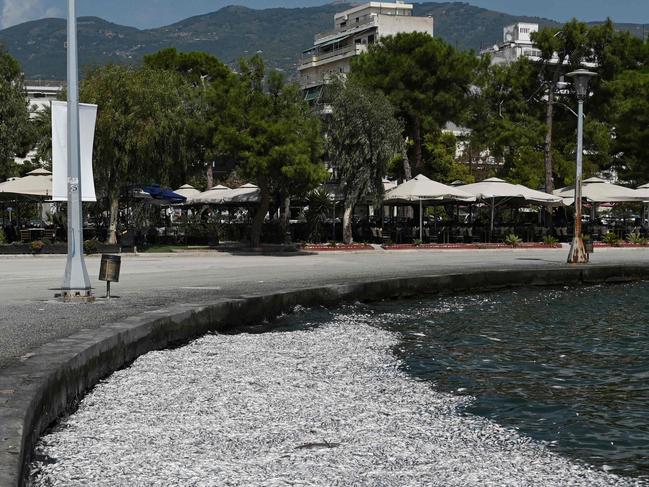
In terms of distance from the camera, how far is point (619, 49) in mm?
46281

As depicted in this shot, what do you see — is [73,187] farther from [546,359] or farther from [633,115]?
[633,115]

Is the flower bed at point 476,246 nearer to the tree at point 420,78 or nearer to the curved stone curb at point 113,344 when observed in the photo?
the tree at point 420,78

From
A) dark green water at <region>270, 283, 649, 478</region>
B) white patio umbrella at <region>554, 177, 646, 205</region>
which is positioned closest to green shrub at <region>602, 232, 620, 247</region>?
white patio umbrella at <region>554, 177, 646, 205</region>

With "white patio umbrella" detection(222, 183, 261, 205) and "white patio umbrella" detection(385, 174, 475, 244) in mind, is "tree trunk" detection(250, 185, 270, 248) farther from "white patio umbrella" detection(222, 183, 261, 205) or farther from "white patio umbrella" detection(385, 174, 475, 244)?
"white patio umbrella" detection(385, 174, 475, 244)

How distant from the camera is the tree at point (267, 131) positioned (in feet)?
103

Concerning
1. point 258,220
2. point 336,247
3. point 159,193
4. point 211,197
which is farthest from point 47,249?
point 336,247

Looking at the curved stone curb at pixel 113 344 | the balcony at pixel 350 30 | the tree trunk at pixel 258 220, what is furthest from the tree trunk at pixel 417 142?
the balcony at pixel 350 30

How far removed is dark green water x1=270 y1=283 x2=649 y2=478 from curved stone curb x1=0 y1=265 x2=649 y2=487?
0.46 m

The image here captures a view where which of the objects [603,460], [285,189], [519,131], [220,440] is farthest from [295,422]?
[519,131]

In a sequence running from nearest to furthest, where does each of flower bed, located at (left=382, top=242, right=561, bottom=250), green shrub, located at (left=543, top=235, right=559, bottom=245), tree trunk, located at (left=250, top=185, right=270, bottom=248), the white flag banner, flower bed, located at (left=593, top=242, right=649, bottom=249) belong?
the white flag banner, tree trunk, located at (left=250, top=185, right=270, bottom=248), flower bed, located at (left=382, top=242, right=561, bottom=250), green shrub, located at (left=543, top=235, right=559, bottom=245), flower bed, located at (left=593, top=242, right=649, bottom=249)

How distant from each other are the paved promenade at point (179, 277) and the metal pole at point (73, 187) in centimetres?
47

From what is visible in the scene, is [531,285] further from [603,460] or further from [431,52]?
[431,52]

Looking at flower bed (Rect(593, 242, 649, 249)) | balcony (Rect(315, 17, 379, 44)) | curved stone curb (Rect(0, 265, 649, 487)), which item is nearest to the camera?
curved stone curb (Rect(0, 265, 649, 487))

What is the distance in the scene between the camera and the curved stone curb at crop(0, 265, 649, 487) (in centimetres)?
650
